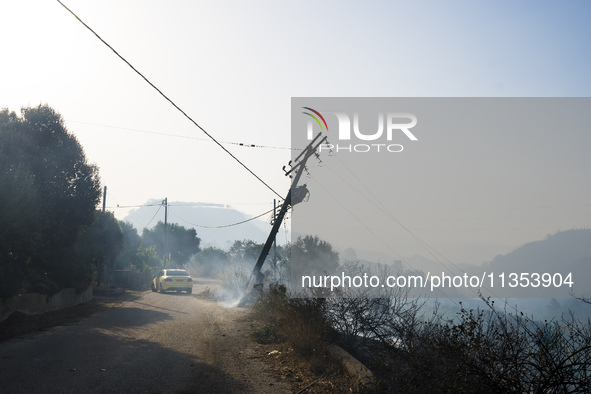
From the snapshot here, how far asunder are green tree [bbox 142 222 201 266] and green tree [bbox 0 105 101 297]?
75313 millimetres

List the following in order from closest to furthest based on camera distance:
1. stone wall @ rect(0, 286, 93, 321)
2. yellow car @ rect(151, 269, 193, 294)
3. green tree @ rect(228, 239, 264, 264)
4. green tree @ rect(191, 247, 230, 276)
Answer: stone wall @ rect(0, 286, 93, 321) → yellow car @ rect(151, 269, 193, 294) → green tree @ rect(228, 239, 264, 264) → green tree @ rect(191, 247, 230, 276)

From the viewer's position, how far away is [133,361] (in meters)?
8.91

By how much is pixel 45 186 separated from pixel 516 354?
20162mm

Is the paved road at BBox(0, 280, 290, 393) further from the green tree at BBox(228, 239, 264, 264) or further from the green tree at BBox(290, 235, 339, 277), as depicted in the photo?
the green tree at BBox(228, 239, 264, 264)

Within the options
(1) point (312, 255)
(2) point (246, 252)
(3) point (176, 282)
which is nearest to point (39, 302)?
(3) point (176, 282)

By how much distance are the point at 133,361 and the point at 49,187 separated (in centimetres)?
1417

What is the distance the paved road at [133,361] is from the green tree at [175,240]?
85.0 meters

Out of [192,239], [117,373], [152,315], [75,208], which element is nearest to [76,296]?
[75,208]

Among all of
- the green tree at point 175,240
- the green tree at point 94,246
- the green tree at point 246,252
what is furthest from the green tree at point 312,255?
the green tree at point 175,240

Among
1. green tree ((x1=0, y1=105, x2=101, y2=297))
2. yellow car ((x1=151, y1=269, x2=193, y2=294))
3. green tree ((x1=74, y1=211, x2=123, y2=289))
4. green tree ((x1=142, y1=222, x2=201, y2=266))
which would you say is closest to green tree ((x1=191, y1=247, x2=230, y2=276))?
green tree ((x1=142, y1=222, x2=201, y2=266))

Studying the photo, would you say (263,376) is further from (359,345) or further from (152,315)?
(152,315)

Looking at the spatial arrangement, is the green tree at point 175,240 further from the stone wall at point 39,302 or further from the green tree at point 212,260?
the stone wall at point 39,302

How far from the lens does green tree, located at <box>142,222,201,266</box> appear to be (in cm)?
9725

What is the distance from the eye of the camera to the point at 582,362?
454 cm
